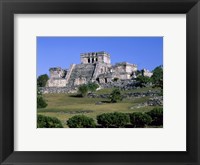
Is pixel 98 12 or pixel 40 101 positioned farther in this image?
pixel 40 101

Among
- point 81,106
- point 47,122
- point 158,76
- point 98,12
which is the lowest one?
point 47,122

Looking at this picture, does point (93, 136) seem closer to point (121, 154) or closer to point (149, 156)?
point (121, 154)

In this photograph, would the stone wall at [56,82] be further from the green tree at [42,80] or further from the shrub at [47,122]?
the shrub at [47,122]

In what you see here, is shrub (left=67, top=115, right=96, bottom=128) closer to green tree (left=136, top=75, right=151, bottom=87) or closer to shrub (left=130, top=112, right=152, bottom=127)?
shrub (left=130, top=112, right=152, bottom=127)

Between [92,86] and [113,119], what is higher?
[92,86]

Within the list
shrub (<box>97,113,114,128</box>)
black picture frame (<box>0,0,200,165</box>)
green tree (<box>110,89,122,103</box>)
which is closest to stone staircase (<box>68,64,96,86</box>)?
green tree (<box>110,89,122,103</box>)

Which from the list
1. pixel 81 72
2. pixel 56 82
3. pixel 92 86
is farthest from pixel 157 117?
pixel 56 82

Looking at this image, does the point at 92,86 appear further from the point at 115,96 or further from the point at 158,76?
the point at 158,76
